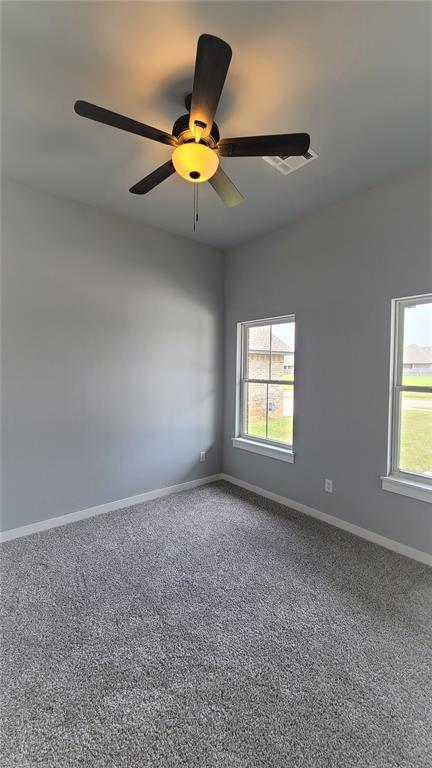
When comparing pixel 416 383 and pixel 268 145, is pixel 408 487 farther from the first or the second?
pixel 268 145

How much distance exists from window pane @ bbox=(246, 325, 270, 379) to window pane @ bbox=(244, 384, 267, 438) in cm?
14

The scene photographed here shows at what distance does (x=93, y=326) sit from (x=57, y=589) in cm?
204

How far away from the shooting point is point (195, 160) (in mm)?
1479

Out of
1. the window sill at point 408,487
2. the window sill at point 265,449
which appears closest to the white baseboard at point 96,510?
the window sill at point 265,449

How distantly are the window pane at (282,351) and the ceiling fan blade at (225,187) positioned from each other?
5.14ft

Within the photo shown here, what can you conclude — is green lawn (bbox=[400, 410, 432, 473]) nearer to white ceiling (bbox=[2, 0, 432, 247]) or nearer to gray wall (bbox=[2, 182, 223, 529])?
white ceiling (bbox=[2, 0, 432, 247])

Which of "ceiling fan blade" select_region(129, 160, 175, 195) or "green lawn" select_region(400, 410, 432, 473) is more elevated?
"ceiling fan blade" select_region(129, 160, 175, 195)

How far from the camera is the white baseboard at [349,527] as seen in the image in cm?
231

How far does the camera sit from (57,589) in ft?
6.56

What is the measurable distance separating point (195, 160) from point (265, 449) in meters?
2.68

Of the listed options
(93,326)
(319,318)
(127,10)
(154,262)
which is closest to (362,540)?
(319,318)

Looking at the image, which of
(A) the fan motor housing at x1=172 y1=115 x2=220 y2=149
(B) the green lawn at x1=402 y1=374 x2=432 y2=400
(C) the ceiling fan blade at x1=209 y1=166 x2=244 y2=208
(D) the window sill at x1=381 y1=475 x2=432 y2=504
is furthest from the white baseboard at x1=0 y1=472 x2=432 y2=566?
(A) the fan motor housing at x1=172 y1=115 x2=220 y2=149

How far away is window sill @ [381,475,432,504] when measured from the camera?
2.25 meters

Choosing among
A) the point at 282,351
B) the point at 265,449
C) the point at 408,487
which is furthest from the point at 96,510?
the point at 408,487
